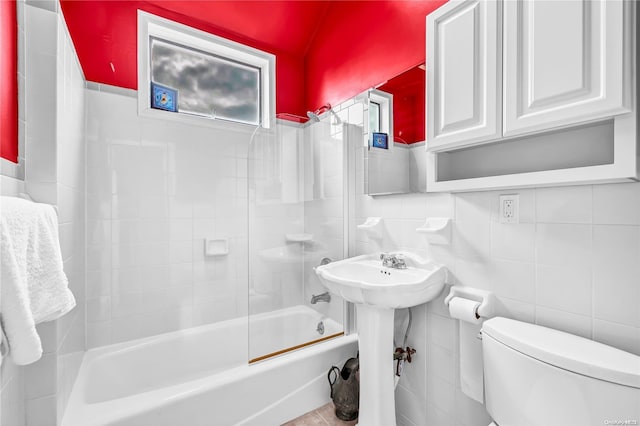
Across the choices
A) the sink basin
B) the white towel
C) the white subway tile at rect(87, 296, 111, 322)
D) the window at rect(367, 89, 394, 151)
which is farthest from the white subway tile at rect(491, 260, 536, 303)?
the white subway tile at rect(87, 296, 111, 322)

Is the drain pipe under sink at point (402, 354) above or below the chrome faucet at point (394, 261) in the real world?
below

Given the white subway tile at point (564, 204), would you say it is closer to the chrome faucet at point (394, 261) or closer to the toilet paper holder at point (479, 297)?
the toilet paper holder at point (479, 297)

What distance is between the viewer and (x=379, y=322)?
1414mm

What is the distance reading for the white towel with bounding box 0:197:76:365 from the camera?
2.11ft

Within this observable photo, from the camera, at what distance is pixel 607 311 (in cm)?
96

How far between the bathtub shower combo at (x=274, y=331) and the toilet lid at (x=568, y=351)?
1017mm

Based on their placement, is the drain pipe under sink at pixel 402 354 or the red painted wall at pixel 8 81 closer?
the red painted wall at pixel 8 81

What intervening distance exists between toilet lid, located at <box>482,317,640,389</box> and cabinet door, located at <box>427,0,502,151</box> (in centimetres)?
69

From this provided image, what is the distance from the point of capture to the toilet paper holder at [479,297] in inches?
47.6

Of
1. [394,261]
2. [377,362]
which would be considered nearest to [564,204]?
[394,261]

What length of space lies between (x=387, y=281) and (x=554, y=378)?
753 mm

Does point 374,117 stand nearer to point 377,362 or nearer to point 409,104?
point 409,104

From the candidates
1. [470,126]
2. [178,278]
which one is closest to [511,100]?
[470,126]

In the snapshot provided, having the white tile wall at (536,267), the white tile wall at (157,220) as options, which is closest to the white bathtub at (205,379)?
the white tile wall at (157,220)
